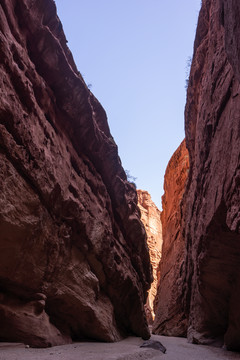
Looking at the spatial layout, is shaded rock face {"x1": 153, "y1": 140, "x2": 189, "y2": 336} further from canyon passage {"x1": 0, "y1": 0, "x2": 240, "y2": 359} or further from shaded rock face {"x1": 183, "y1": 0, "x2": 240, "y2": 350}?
shaded rock face {"x1": 183, "y1": 0, "x2": 240, "y2": 350}

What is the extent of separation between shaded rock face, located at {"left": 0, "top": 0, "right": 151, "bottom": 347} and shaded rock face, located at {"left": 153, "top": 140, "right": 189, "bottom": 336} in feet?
21.5

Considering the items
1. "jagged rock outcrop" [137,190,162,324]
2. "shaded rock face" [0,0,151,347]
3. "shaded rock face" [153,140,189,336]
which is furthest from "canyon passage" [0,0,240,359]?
"jagged rock outcrop" [137,190,162,324]

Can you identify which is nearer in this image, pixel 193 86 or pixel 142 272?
pixel 142 272

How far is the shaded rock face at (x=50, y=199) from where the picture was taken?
5.22 m

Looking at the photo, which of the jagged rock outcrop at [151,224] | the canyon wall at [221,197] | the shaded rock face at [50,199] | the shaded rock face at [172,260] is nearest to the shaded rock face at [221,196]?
the canyon wall at [221,197]

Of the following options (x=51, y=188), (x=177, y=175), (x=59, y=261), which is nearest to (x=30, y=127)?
(x=51, y=188)

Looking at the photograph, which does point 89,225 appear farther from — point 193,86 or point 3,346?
point 193,86

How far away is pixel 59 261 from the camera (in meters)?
6.54

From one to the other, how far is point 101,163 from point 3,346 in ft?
21.2

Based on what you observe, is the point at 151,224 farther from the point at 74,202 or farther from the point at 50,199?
the point at 50,199

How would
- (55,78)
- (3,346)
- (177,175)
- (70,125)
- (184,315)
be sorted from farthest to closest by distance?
(177,175) < (184,315) < (70,125) < (55,78) < (3,346)

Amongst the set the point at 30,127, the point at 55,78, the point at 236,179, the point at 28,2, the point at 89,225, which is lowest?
the point at 89,225

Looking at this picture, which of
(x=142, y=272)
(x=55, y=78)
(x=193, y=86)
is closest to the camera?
(x=55, y=78)

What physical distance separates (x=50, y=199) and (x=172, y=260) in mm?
15693
